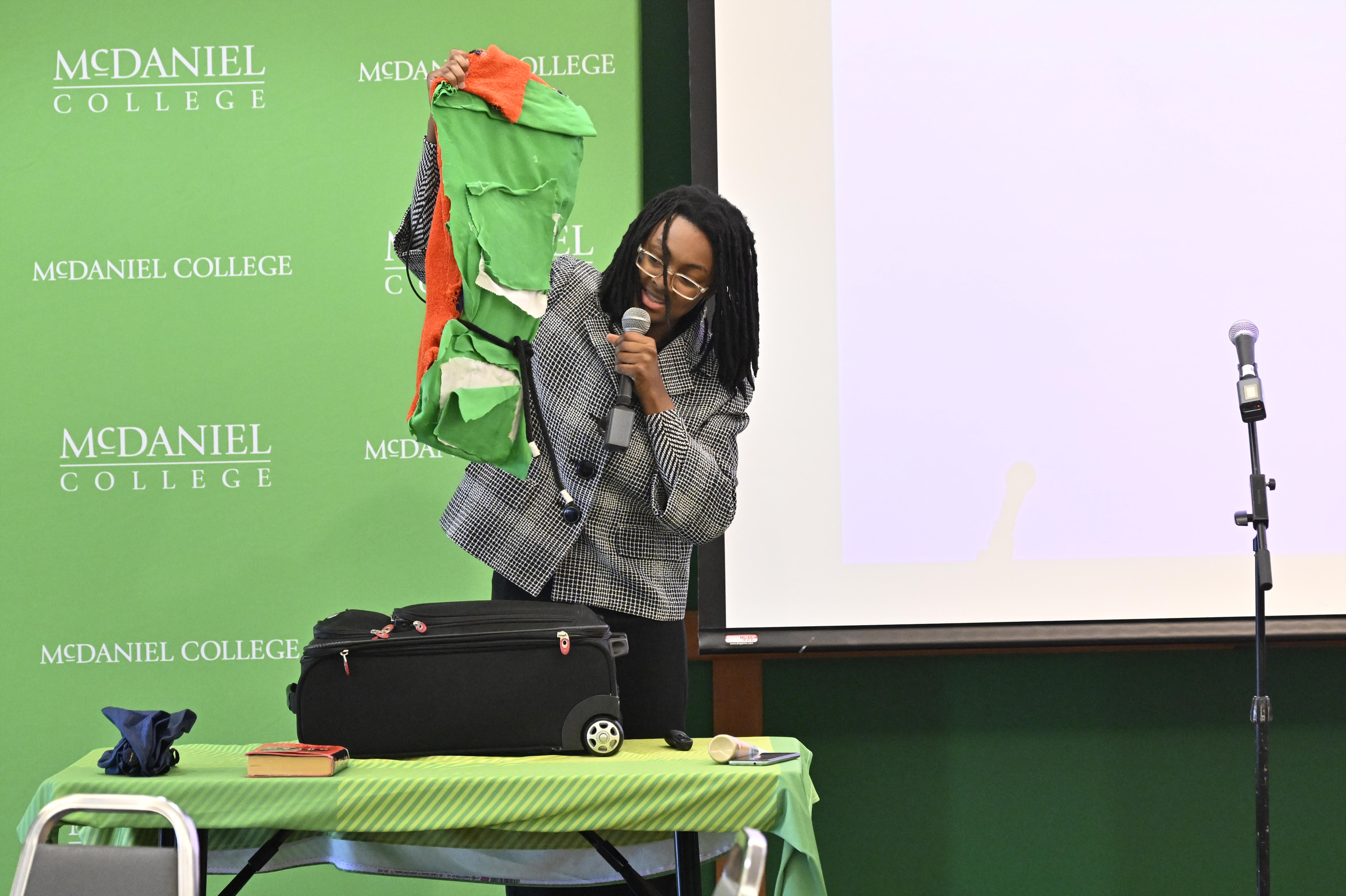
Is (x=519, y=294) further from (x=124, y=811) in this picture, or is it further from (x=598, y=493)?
(x=124, y=811)

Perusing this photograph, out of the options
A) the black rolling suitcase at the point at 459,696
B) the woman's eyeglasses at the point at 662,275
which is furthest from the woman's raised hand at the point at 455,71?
the black rolling suitcase at the point at 459,696

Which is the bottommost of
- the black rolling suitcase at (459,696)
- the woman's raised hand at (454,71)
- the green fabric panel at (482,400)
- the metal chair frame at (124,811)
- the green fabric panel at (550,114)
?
the metal chair frame at (124,811)

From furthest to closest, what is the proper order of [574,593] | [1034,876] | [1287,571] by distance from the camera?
[1034,876] < [1287,571] < [574,593]

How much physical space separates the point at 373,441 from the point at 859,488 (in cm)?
104

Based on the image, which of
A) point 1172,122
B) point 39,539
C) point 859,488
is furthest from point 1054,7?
point 39,539

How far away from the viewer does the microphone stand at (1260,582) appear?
1.61 meters

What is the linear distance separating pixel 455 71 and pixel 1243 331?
1.23 m

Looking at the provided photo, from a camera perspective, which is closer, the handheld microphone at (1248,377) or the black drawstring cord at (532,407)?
the black drawstring cord at (532,407)

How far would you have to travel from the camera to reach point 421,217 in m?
1.64

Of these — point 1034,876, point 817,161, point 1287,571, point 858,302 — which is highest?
point 817,161

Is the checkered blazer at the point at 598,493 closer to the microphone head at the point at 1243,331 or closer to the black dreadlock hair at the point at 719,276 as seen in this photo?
the black dreadlock hair at the point at 719,276

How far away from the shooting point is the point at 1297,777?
8.05 feet

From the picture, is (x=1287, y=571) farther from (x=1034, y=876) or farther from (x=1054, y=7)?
(x=1054, y=7)

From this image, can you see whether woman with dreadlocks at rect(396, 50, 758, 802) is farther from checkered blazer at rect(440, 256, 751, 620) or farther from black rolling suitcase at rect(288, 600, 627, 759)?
black rolling suitcase at rect(288, 600, 627, 759)
